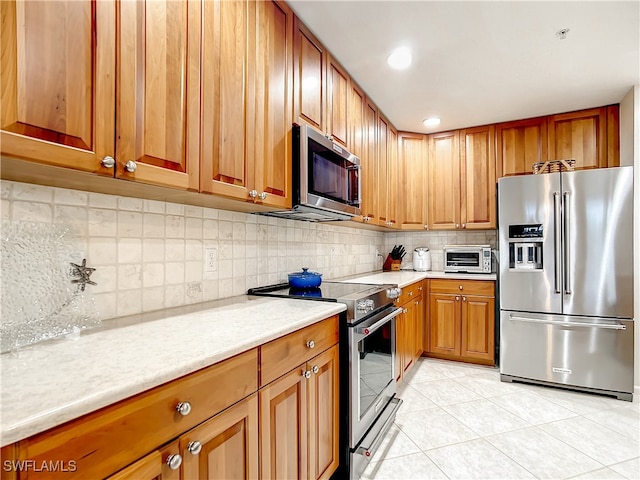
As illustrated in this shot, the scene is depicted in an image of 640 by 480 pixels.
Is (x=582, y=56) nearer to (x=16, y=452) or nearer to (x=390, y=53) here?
(x=390, y=53)

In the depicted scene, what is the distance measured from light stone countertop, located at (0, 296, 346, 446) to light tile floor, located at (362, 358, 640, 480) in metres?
1.17

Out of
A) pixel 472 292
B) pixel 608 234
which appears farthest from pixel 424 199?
pixel 608 234

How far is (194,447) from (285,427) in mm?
451

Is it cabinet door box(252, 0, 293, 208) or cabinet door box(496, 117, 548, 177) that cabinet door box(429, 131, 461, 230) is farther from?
cabinet door box(252, 0, 293, 208)

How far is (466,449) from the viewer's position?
1891 millimetres

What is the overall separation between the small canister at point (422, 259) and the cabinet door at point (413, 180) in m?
0.29

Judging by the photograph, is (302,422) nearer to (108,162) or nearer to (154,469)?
(154,469)

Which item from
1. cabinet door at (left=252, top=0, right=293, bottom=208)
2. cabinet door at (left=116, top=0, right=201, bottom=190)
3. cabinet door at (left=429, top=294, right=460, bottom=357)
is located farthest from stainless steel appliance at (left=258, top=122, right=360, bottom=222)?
cabinet door at (left=429, top=294, right=460, bottom=357)

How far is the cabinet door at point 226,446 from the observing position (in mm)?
823

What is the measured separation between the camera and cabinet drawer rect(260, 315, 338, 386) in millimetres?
1101

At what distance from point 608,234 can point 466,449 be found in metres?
2.02

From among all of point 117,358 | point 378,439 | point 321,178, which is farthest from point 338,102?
point 378,439

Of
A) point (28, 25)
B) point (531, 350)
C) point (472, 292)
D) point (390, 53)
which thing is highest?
point (390, 53)

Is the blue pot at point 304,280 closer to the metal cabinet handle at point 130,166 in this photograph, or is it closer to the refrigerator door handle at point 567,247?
the metal cabinet handle at point 130,166
